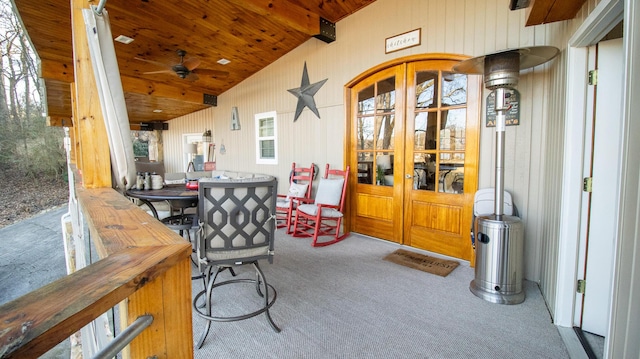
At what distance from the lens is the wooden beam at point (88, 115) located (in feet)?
6.66

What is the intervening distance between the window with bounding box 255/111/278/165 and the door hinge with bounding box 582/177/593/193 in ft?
14.5

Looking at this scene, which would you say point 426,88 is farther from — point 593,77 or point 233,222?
point 233,222

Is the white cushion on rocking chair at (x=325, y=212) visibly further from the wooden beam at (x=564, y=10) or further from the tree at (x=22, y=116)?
the tree at (x=22, y=116)

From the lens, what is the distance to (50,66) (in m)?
4.81

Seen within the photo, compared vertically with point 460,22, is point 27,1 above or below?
above

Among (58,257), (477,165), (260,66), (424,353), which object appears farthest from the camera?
(58,257)

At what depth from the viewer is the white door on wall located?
1.81 metres

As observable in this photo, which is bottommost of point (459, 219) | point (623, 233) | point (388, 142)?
point (459, 219)

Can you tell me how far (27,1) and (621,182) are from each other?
211 inches

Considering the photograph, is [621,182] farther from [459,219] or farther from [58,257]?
[58,257]

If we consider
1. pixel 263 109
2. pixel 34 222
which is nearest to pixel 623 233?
pixel 263 109

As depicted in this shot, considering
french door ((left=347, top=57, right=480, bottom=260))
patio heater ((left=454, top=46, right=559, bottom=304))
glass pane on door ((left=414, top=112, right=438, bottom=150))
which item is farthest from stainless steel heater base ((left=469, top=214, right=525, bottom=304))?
glass pane on door ((left=414, top=112, right=438, bottom=150))

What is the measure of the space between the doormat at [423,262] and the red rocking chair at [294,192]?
162 centimetres

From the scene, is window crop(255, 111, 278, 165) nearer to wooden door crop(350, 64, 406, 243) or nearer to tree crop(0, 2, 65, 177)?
wooden door crop(350, 64, 406, 243)
